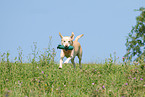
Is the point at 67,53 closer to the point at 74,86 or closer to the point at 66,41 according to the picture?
the point at 66,41

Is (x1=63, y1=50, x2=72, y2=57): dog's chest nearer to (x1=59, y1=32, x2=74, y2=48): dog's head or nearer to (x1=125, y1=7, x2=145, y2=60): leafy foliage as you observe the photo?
(x1=59, y1=32, x2=74, y2=48): dog's head

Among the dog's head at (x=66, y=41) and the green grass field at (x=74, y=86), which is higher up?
the dog's head at (x=66, y=41)

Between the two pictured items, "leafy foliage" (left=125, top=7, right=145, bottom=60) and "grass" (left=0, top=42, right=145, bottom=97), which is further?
"leafy foliage" (left=125, top=7, right=145, bottom=60)

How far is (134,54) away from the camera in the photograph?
16.0 meters

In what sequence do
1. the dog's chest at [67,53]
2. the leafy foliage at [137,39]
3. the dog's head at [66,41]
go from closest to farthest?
the dog's head at [66,41] < the dog's chest at [67,53] < the leafy foliage at [137,39]

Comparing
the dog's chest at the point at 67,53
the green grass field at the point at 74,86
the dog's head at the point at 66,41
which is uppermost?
the dog's head at the point at 66,41

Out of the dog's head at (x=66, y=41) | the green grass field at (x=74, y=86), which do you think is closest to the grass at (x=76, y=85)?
the green grass field at (x=74, y=86)

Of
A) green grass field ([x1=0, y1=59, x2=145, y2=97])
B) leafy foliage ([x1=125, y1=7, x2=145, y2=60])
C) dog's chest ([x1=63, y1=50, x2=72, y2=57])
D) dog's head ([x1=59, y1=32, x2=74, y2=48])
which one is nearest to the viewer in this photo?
green grass field ([x1=0, y1=59, x2=145, y2=97])

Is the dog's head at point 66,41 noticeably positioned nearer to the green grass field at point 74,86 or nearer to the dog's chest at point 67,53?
the dog's chest at point 67,53

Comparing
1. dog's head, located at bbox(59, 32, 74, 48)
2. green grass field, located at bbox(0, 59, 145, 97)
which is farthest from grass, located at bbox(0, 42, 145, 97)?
dog's head, located at bbox(59, 32, 74, 48)

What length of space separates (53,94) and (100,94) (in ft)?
4.52

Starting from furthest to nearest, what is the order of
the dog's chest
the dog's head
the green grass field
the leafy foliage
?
the leafy foliage, the dog's chest, the dog's head, the green grass field

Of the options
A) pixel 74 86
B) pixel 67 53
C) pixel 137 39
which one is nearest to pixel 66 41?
pixel 67 53

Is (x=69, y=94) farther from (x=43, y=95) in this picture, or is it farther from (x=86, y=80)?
(x=86, y=80)
